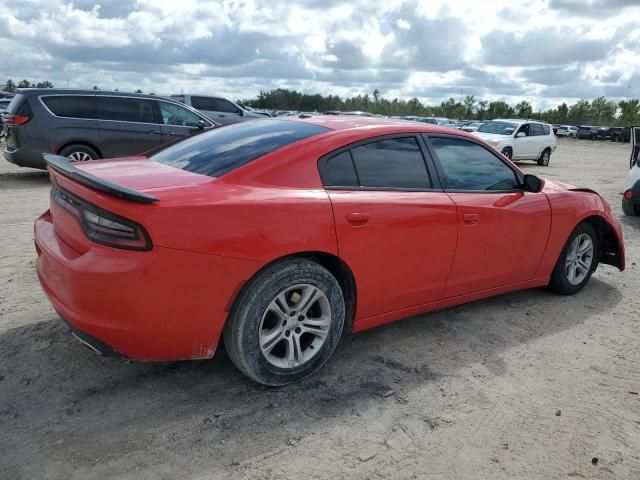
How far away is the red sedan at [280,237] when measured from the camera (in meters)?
2.53

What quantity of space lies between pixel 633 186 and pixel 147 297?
7.83 meters

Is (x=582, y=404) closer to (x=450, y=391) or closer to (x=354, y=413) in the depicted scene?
(x=450, y=391)

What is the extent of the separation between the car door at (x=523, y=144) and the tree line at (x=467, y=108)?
58510 millimetres

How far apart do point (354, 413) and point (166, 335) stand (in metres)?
1.06

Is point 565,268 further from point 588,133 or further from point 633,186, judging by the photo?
point 588,133

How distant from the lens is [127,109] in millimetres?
10188

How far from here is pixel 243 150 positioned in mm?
3260

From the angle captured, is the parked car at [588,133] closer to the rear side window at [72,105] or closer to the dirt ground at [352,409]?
the rear side window at [72,105]

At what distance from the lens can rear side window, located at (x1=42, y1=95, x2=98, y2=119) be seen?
9509 millimetres

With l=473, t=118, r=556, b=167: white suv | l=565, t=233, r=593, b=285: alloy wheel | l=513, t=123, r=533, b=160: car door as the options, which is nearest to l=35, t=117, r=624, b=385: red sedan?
l=565, t=233, r=593, b=285: alloy wheel

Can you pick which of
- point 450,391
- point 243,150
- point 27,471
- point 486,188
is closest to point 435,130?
point 486,188

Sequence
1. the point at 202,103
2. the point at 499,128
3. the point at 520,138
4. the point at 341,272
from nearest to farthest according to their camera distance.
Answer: the point at 341,272 → the point at 202,103 → the point at 520,138 → the point at 499,128

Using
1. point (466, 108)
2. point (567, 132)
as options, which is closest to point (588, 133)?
point (567, 132)

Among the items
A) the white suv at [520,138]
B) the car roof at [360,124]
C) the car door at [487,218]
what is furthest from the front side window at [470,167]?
the white suv at [520,138]
